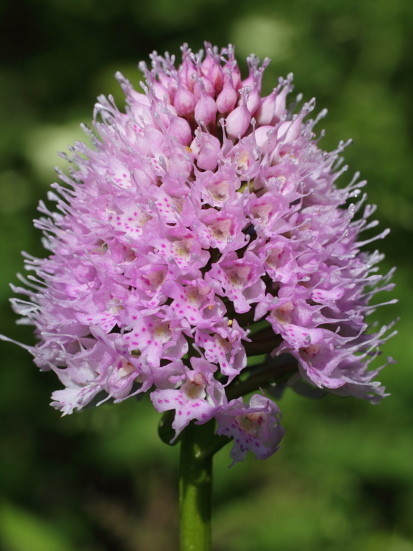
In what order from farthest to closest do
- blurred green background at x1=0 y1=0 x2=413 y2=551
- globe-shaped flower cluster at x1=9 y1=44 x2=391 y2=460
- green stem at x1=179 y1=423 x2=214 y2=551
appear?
blurred green background at x1=0 y1=0 x2=413 y2=551, green stem at x1=179 y1=423 x2=214 y2=551, globe-shaped flower cluster at x1=9 y1=44 x2=391 y2=460

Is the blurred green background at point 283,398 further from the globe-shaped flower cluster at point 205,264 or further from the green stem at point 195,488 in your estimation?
the globe-shaped flower cluster at point 205,264

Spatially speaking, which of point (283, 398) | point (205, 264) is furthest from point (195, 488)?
point (283, 398)

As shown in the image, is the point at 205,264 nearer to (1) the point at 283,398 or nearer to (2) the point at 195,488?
(2) the point at 195,488

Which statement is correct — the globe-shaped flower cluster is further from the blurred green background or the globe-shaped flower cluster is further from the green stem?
the blurred green background

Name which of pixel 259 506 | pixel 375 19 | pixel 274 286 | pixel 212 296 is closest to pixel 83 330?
pixel 212 296

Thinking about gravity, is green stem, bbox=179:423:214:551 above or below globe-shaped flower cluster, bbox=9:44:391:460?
below

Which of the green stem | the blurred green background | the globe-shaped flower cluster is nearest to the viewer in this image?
the globe-shaped flower cluster

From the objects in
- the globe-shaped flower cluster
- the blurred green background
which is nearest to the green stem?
the globe-shaped flower cluster
